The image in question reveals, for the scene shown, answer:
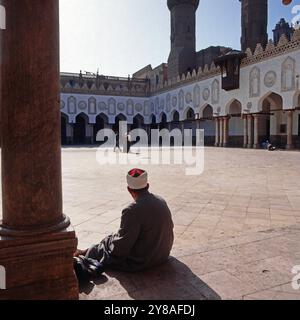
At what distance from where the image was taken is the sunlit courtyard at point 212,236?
103 inches

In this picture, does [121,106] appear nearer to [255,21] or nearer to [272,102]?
[255,21]

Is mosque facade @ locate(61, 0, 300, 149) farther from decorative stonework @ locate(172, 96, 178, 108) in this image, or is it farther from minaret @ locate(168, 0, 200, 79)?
decorative stonework @ locate(172, 96, 178, 108)

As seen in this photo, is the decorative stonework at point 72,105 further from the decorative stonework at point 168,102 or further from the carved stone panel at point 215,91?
the carved stone panel at point 215,91

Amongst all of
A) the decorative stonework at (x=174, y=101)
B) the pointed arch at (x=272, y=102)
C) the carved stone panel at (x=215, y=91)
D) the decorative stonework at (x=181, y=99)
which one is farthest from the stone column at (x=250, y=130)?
the decorative stonework at (x=174, y=101)

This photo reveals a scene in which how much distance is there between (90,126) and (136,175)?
120ft

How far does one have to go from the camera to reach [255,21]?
30.4 metres

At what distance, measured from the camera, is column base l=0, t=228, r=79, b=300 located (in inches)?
86.1

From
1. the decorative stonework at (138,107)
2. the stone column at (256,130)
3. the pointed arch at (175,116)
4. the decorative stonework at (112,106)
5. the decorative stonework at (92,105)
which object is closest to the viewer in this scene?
the stone column at (256,130)

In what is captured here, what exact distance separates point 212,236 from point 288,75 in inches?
760

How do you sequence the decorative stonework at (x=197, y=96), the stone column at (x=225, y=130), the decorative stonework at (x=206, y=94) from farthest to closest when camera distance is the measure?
the decorative stonework at (x=197, y=96)
the decorative stonework at (x=206, y=94)
the stone column at (x=225, y=130)

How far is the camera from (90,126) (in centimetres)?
3862

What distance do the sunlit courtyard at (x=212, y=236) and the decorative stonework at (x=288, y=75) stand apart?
1429 cm

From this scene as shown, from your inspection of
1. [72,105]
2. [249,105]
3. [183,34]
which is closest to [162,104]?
[183,34]

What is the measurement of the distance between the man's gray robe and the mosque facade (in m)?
19.7
